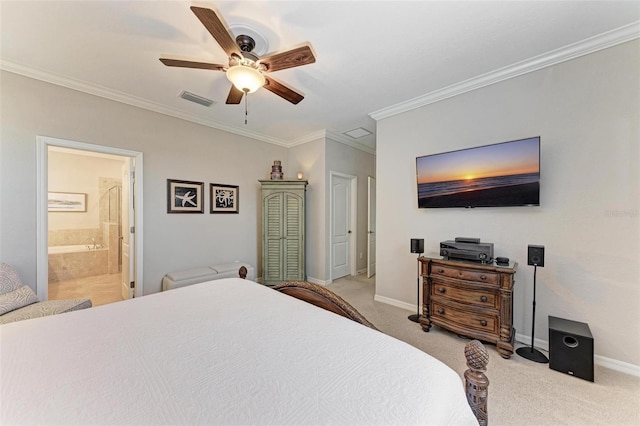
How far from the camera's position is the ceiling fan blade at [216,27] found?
1389 mm

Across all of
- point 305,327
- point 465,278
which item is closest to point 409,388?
point 305,327

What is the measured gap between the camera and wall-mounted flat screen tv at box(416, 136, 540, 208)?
7.66 ft

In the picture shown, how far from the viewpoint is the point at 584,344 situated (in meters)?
1.87

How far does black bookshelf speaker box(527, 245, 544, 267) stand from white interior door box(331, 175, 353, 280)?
2869 mm

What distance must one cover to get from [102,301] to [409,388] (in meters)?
4.49

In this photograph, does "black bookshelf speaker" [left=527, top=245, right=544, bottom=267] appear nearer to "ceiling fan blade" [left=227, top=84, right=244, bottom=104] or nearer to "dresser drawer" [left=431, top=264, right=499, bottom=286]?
"dresser drawer" [left=431, top=264, right=499, bottom=286]

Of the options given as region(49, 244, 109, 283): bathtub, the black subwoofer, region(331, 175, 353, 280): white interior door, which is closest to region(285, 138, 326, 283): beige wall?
region(331, 175, 353, 280): white interior door

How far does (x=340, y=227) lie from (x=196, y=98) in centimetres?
310

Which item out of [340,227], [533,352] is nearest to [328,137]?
[340,227]

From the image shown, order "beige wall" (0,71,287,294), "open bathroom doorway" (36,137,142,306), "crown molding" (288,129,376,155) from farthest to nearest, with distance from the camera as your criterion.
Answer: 1. "crown molding" (288,129,376,155)
2. "open bathroom doorway" (36,137,142,306)
3. "beige wall" (0,71,287,294)

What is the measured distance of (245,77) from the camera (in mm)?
1913

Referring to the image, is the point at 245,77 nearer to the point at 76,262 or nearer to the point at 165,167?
the point at 165,167

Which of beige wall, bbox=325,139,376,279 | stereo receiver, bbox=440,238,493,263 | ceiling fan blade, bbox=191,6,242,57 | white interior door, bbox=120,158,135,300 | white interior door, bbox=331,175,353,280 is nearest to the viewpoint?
ceiling fan blade, bbox=191,6,242,57

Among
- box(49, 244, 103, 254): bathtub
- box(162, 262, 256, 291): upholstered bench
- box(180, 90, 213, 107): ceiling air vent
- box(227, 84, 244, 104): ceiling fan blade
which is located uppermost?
box(180, 90, 213, 107): ceiling air vent
